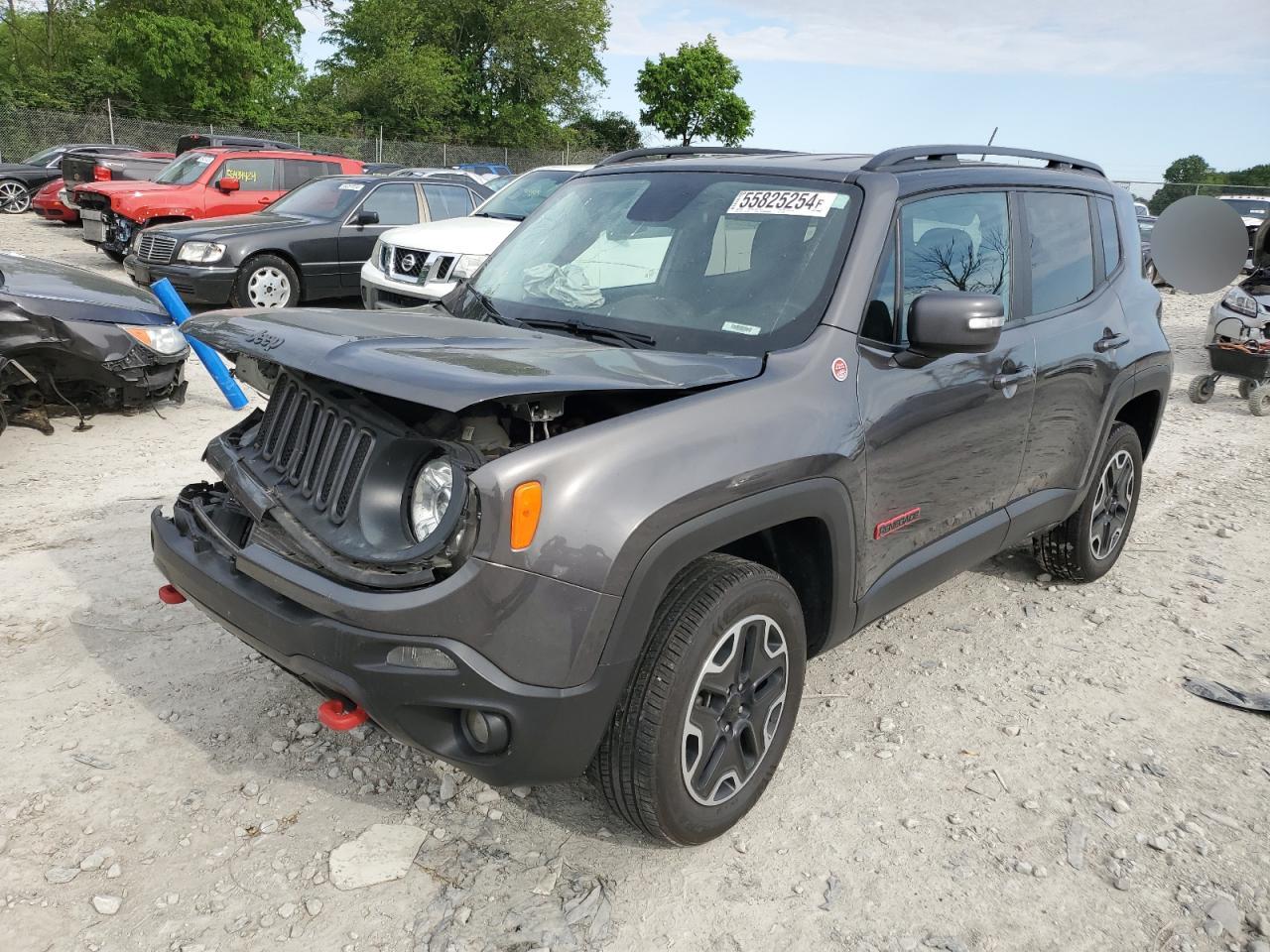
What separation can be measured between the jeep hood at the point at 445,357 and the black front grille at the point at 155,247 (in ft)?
27.1

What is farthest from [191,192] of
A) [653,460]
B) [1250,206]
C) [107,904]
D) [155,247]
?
[1250,206]

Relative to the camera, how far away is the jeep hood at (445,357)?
2270 millimetres

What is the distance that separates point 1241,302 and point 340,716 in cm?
989

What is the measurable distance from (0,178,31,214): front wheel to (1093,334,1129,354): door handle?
2288 centimetres

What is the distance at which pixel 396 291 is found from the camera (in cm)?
878

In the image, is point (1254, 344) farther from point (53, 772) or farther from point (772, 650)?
point (53, 772)

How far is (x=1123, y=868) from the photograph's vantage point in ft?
9.27

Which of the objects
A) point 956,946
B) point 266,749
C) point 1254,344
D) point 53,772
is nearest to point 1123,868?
point 956,946

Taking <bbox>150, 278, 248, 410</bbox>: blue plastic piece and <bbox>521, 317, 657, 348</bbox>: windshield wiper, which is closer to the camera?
<bbox>521, 317, 657, 348</bbox>: windshield wiper

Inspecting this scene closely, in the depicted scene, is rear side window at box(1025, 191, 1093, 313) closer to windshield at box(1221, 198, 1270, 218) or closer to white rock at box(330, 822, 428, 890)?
white rock at box(330, 822, 428, 890)

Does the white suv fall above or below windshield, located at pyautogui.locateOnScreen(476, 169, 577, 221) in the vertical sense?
below

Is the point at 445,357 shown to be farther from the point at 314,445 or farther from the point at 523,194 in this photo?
the point at 523,194

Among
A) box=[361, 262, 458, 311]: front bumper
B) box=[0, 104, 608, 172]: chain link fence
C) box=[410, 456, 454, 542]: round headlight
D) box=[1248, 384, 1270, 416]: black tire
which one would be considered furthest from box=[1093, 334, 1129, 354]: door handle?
box=[0, 104, 608, 172]: chain link fence

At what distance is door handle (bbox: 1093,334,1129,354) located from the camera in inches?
166
